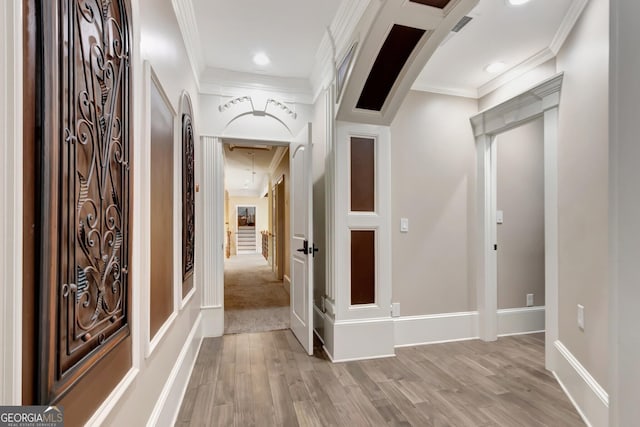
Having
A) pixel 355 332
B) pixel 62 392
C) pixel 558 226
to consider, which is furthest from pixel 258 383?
pixel 558 226

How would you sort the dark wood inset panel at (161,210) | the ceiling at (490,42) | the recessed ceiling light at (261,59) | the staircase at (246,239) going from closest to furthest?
the dark wood inset panel at (161,210) < the ceiling at (490,42) < the recessed ceiling light at (261,59) < the staircase at (246,239)

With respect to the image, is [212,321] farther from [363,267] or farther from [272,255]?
[272,255]

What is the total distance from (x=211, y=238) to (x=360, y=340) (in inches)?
69.7

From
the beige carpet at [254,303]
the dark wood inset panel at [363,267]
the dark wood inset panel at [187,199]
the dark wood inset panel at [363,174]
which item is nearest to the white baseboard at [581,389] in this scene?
the dark wood inset panel at [363,267]

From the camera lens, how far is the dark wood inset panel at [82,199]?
601 millimetres

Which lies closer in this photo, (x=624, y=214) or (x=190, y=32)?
(x=624, y=214)

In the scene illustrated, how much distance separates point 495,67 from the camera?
2.67 meters

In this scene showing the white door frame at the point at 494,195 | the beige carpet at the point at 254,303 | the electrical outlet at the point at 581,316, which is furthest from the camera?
the beige carpet at the point at 254,303

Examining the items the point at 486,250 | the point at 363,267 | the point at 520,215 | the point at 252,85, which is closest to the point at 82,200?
the point at 363,267

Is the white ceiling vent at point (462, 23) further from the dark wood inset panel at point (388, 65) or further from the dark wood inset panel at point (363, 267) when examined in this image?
the dark wood inset panel at point (363, 267)

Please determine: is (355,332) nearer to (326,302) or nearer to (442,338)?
(326,302)

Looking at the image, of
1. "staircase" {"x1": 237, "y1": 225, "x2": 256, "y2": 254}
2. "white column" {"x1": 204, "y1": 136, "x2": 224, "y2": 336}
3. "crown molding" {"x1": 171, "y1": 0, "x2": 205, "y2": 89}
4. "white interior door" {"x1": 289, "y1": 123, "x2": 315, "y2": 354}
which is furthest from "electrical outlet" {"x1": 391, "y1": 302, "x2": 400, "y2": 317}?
"staircase" {"x1": 237, "y1": 225, "x2": 256, "y2": 254}

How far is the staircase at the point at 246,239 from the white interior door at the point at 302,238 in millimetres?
10321

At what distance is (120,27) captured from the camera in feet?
3.23
